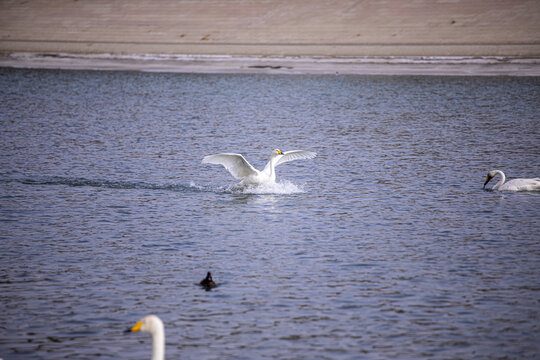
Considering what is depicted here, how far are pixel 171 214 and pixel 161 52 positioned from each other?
48.5m

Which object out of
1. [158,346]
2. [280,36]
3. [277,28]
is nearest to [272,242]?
[158,346]

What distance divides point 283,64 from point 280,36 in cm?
900

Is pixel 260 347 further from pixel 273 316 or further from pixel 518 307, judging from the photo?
pixel 518 307

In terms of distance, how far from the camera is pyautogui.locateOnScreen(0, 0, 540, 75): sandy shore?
181 ft

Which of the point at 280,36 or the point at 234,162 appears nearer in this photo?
the point at 234,162

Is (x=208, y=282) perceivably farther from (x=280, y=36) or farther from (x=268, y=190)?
(x=280, y=36)

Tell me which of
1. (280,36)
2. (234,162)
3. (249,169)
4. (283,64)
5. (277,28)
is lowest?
(249,169)

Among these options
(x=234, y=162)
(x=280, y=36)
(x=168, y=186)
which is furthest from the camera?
(x=280, y=36)

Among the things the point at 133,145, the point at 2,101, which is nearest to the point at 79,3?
the point at 2,101

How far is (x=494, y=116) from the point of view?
3422 centimetres

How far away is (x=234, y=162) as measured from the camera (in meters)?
18.8

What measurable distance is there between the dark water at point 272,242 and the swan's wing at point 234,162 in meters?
0.64

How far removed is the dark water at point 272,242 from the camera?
33.7 ft

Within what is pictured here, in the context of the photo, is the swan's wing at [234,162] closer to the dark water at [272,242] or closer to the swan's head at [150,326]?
the dark water at [272,242]
